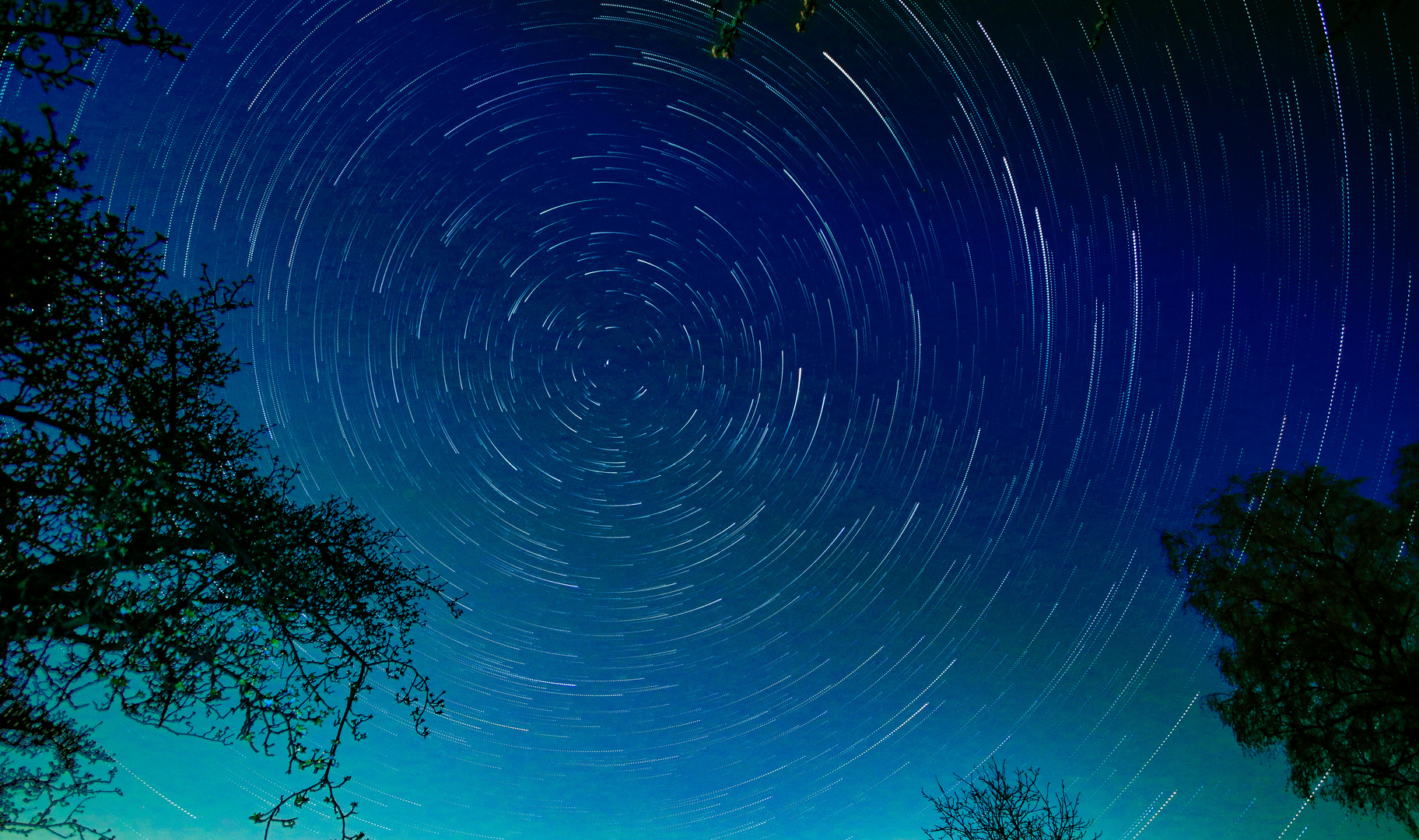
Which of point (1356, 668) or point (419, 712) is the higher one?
point (1356, 668)

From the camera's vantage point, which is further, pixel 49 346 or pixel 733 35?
pixel 49 346

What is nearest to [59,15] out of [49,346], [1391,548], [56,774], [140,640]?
[49,346]

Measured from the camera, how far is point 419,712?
6.96m

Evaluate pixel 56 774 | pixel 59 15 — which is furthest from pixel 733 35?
pixel 56 774

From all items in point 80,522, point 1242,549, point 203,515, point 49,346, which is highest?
point 1242,549

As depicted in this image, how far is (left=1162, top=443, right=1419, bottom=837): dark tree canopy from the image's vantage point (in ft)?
40.3

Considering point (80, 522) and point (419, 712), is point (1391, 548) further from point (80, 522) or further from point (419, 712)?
point (80, 522)

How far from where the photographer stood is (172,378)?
6418 mm

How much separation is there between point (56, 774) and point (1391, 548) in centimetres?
2093

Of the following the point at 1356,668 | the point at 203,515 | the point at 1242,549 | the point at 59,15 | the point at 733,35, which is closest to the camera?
the point at 733,35

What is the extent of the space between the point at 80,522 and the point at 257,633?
163 centimetres

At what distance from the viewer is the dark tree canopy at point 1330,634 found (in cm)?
1229

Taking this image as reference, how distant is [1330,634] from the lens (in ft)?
41.2

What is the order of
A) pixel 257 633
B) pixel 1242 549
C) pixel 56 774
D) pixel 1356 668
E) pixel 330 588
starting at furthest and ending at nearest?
pixel 1242 549 → pixel 1356 668 → pixel 56 774 → pixel 330 588 → pixel 257 633
